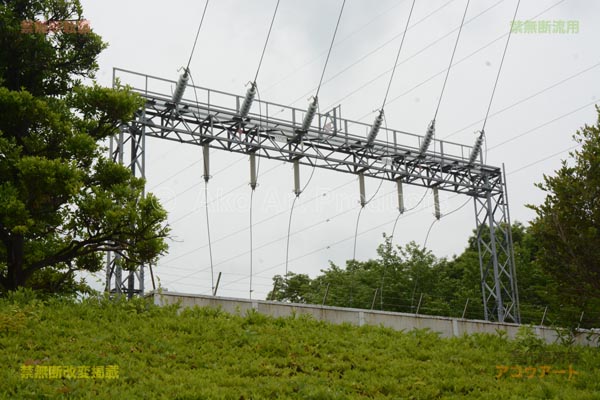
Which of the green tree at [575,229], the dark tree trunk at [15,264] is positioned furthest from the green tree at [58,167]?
the green tree at [575,229]

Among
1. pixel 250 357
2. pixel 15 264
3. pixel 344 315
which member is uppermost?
pixel 15 264

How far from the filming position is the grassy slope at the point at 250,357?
11961mm

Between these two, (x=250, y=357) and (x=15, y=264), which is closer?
(x=250, y=357)

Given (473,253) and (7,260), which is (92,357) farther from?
(473,253)

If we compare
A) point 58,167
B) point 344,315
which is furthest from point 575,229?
point 58,167

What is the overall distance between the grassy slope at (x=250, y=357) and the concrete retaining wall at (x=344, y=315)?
797 mm

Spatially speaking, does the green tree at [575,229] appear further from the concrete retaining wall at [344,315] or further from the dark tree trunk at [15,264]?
the dark tree trunk at [15,264]

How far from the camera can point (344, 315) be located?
63.7 feet

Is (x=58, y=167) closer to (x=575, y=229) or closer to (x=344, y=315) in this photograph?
(x=344, y=315)

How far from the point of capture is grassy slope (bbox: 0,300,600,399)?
11961 mm

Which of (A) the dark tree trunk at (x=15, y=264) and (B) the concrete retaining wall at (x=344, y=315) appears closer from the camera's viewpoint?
(A) the dark tree trunk at (x=15, y=264)

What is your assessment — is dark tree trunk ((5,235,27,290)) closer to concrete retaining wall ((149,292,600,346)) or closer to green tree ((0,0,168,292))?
green tree ((0,0,168,292))

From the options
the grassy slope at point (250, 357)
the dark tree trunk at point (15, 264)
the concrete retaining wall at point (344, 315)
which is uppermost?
the dark tree trunk at point (15, 264)

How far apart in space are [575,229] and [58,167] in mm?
11413
